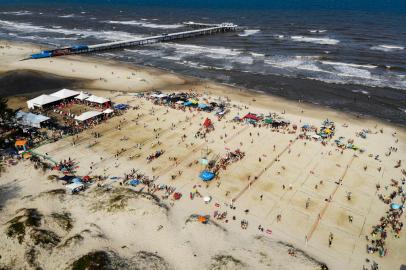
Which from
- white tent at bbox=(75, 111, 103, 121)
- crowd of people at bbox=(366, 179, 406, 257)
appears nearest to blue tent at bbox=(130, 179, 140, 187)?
white tent at bbox=(75, 111, 103, 121)

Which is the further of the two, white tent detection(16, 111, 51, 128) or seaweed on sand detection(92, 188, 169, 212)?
white tent detection(16, 111, 51, 128)

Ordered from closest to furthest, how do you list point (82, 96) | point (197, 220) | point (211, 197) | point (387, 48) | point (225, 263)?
point (225, 263) < point (197, 220) < point (211, 197) < point (82, 96) < point (387, 48)

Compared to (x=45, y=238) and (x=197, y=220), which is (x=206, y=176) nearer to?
(x=197, y=220)

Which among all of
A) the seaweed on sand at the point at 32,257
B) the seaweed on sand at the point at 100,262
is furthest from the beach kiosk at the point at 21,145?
the seaweed on sand at the point at 100,262

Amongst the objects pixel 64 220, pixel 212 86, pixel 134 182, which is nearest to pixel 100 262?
pixel 64 220

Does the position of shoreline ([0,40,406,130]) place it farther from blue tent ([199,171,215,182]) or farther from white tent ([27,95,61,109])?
blue tent ([199,171,215,182])
